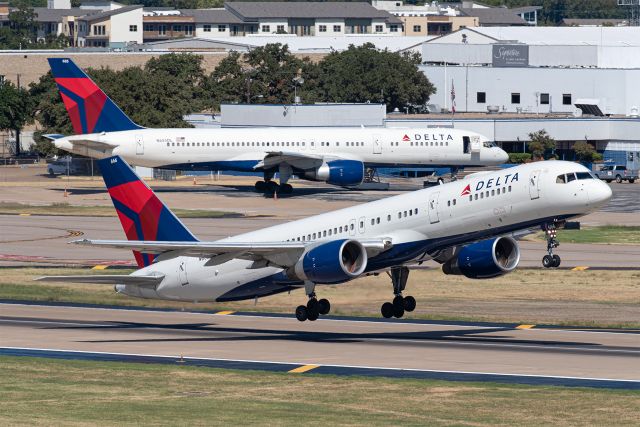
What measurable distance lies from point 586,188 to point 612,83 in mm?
130953

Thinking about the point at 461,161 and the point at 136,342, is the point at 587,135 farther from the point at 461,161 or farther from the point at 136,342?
the point at 136,342

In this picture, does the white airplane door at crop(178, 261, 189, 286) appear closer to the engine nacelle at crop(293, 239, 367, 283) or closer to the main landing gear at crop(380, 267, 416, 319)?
the engine nacelle at crop(293, 239, 367, 283)

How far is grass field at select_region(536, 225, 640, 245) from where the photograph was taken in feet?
301

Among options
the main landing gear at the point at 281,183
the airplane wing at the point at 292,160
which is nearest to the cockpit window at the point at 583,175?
the airplane wing at the point at 292,160

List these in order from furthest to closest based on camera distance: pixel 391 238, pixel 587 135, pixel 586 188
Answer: pixel 587 135
pixel 391 238
pixel 586 188

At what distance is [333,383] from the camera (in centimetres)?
4428

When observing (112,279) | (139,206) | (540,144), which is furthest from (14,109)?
(112,279)

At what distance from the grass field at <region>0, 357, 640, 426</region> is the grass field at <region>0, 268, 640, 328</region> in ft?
52.8

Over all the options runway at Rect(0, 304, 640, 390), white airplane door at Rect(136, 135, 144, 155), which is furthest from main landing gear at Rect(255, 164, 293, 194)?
runway at Rect(0, 304, 640, 390)

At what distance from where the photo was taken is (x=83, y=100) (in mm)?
108750

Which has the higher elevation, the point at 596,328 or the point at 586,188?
the point at 586,188

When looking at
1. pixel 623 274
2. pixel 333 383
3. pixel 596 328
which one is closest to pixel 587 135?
pixel 623 274

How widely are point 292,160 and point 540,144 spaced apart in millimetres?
46517

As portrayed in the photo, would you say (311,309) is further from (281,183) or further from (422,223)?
(281,183)
